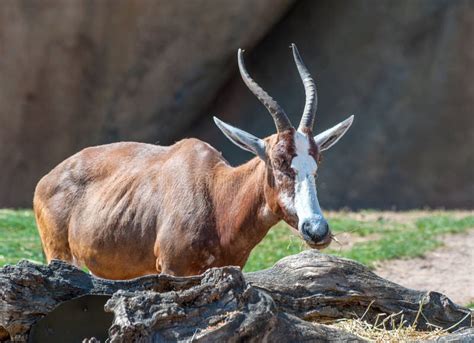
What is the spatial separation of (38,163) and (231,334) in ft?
42.9

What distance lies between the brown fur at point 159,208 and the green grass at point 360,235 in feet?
7.08

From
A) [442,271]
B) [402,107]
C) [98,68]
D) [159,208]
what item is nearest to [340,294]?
[159,208]

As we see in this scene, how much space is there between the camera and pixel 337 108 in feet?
55.4

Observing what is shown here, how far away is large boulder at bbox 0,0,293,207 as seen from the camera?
53.3 ft

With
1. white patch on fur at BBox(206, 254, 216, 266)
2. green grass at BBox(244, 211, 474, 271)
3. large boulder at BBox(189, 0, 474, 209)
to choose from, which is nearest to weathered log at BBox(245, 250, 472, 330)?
white patch on fur at BBox(206, 254, 216, 266)

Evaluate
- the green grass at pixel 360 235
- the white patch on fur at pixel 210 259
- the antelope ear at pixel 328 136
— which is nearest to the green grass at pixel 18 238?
the green grass at pixel 360 235

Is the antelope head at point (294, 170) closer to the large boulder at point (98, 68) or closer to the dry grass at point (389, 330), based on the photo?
the dry grass at point (389, 330)

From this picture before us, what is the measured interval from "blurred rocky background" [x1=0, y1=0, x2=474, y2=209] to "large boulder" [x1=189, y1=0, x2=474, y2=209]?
0.02 meters

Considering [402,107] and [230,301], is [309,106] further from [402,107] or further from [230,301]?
[402,107]

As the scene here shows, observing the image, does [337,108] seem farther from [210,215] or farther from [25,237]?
[210,215]

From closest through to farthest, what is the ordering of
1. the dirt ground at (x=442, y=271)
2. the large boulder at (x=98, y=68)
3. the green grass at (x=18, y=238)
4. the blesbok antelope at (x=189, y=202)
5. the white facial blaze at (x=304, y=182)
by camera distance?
1. the white facial blaze at (x=304, y=182)
2. the blesbok antelope at (x=189, y=202)
3. the dirt ground at (x=442, y=271)
4. the green grass at (x=18, y=238)
5. the large boulder at (x=98, y=68)

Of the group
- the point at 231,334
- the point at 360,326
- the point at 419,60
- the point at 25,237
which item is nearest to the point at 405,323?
the point at 360,326

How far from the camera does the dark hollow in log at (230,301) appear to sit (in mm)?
4020

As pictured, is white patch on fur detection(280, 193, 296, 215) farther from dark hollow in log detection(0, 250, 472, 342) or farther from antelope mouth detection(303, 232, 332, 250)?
dark hollow in log detection(0, 250, 472, 342)
